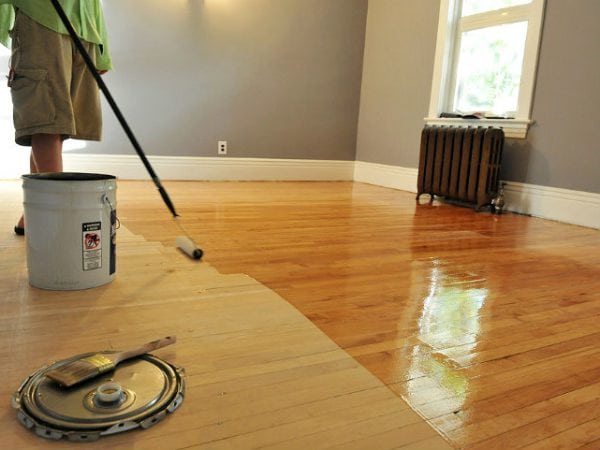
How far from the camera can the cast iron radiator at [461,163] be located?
3.24 meters

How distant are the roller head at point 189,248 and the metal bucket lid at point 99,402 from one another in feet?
2.70

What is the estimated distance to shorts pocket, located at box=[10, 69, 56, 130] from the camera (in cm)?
157

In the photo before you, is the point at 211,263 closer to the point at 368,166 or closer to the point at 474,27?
the point at 474,27

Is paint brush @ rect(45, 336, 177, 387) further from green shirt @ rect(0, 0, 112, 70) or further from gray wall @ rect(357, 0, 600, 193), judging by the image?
gray wall @ rect(357, 0, 600, 193)

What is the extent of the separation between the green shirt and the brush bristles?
3.92ft

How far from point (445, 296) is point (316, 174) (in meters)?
3.46

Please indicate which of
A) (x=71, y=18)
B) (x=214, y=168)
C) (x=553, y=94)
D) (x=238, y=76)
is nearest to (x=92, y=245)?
(x=71, y=18)

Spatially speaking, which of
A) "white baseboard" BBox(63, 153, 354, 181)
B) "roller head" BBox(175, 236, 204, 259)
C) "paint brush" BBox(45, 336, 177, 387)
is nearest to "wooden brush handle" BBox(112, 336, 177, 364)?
"paint brush" BBox(45, 336, 177, 387)

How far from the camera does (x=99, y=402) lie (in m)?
0.78

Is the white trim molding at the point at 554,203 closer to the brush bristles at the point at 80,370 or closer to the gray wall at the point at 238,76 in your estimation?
the gray wall at the point at 238,76

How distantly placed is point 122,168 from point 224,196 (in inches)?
44.5

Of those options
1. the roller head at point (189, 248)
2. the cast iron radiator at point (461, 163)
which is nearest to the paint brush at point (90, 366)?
the roller head at point (189, 248)

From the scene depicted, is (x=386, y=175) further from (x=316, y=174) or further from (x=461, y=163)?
(x=461, y=163)

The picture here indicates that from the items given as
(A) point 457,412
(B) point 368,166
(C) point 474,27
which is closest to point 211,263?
(A) point 457,412
